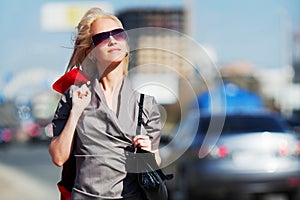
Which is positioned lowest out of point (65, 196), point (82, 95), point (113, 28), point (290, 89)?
point (290, 89)

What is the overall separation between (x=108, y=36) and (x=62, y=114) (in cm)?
35

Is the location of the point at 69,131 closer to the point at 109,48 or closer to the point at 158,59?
the point at 109,48

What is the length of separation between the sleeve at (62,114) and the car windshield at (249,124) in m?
7.50

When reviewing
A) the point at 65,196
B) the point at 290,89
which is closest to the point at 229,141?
the point at 65,196

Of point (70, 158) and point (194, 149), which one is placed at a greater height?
point (70, 158)

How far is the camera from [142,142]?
3.02m

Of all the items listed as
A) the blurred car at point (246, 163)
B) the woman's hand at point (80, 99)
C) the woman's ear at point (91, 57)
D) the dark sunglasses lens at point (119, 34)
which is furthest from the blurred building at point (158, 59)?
the blurred car at point (246, 163)

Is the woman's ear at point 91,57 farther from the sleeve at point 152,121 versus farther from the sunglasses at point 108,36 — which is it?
the sleeve at point 152,121

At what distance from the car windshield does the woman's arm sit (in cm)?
756

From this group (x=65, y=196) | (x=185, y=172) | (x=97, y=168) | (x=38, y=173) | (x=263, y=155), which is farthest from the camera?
(x=38, y=173)

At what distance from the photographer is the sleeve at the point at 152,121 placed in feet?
10.3

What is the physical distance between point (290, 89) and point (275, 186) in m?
57.0

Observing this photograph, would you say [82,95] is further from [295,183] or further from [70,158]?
[295,183]

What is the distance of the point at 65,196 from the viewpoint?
129 inches
